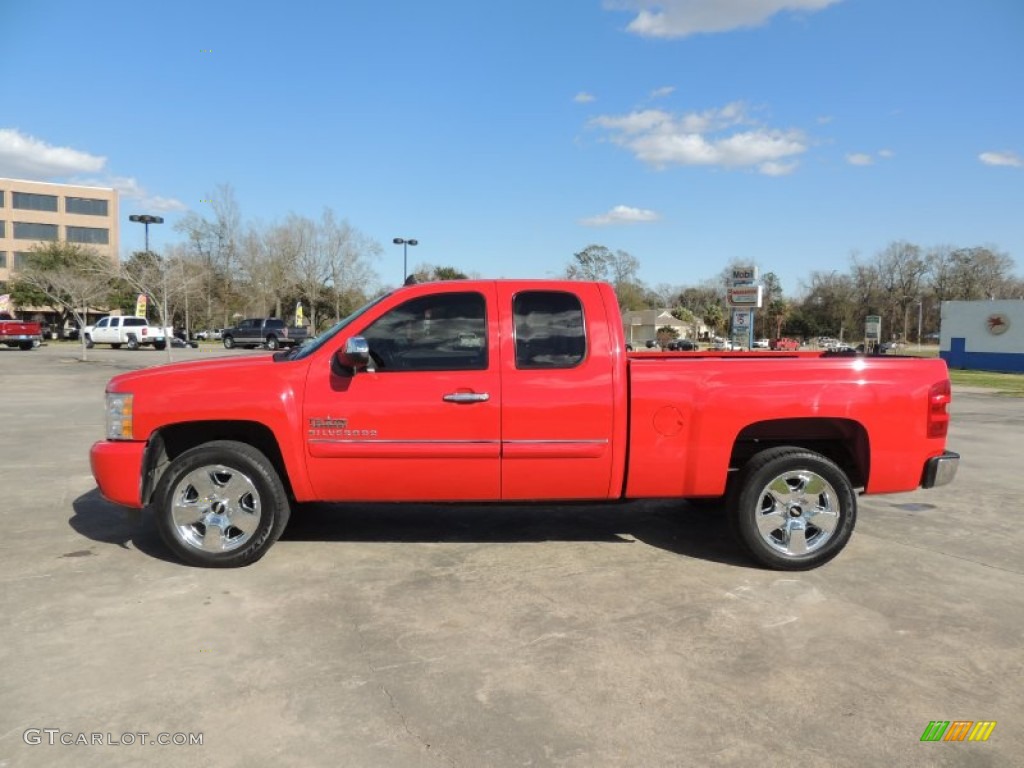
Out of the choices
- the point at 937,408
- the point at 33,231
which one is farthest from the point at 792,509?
the point at 33,231

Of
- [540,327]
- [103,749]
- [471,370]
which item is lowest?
[103,749]

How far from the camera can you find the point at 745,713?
3.06 metres

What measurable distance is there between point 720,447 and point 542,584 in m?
1.48

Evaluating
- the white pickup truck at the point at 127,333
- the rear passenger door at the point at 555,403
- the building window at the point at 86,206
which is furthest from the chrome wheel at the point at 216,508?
the building window at the point at 86,206

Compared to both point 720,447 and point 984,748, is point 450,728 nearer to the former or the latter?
point 984,748

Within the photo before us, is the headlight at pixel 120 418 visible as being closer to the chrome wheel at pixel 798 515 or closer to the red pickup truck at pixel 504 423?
the red pickup truck at pixel 504 423

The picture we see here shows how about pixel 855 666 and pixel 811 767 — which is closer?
pixel 811 767

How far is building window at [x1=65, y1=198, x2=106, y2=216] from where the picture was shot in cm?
8975

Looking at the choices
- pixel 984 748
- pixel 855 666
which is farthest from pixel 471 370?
pixel 984 748

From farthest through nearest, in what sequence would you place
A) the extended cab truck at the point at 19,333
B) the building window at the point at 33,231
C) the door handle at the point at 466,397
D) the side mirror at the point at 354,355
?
1. the building window at the point at 33,231
2. the extended cab truck at the point at 19,333
3. the door handle at the point at 466,397
4. the side mirror at the point at 354,355

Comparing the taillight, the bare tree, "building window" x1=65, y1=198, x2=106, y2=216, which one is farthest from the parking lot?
"building window" x1=65, y1=198, x2=106, y2=216

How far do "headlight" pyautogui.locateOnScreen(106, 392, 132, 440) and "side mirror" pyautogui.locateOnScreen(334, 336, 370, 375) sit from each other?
1438mm

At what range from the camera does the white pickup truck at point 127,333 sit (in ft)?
130

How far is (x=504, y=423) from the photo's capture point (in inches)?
180
